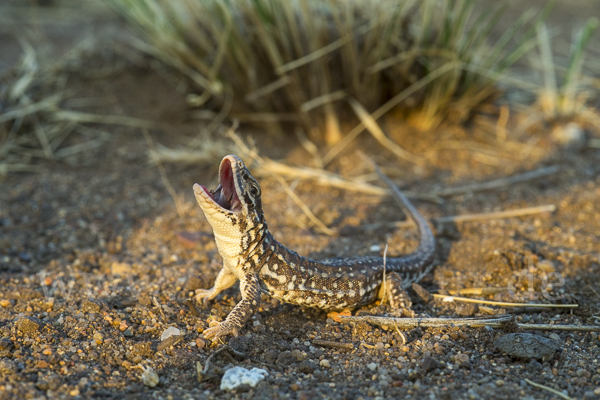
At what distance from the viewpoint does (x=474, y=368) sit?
3.44 m

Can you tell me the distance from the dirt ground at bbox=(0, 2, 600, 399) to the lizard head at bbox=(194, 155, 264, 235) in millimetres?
732

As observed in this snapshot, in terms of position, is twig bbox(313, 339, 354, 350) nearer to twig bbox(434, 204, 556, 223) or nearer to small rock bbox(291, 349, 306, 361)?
small rock bbox(291, 349, 306, 361)

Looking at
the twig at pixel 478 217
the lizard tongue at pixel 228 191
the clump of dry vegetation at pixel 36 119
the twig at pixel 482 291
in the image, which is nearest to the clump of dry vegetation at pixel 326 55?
the clump of dry vegetation at pixel 36 119

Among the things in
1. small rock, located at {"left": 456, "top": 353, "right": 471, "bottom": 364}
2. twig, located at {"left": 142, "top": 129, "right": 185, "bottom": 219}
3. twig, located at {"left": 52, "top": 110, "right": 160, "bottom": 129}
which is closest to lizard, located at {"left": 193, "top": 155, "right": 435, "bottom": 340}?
small rock, located at {"left": 456, "top": 353, "right": 471, "bottom": 364}

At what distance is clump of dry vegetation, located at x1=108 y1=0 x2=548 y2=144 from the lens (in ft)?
20.1

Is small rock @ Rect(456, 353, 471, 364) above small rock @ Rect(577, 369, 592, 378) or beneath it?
above

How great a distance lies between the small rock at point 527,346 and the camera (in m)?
3.46

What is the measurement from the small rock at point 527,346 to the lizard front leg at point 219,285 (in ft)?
6.35

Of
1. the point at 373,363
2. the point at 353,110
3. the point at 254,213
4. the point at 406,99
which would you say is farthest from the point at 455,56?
the point at 373,363

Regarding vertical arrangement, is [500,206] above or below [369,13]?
below

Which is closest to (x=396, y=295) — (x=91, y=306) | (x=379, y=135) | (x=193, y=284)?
(x=193, y=284)

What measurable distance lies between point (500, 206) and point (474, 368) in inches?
112

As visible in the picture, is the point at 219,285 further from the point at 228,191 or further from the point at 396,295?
the point at 396,295

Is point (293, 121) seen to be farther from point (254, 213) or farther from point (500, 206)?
point (254, 213)
